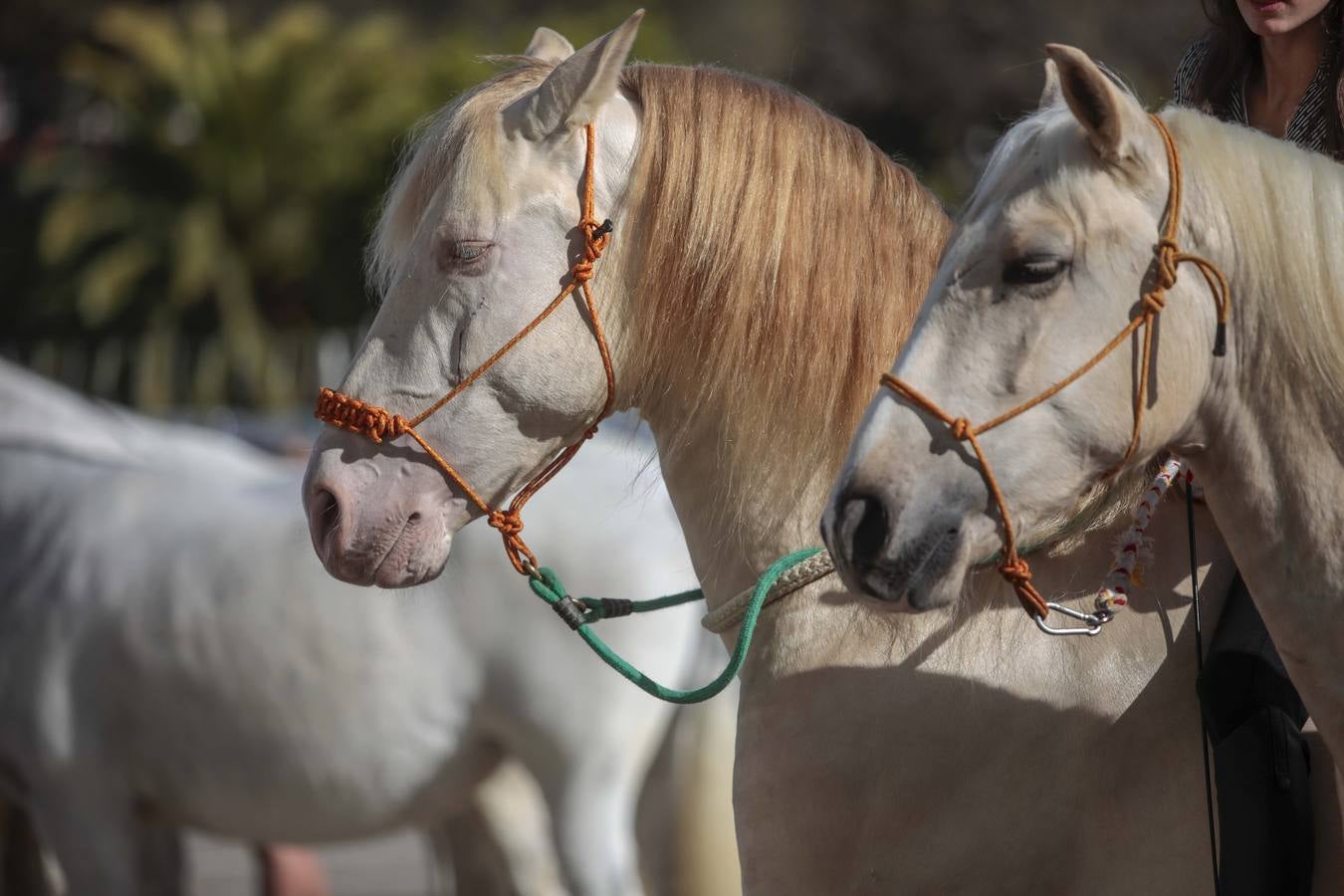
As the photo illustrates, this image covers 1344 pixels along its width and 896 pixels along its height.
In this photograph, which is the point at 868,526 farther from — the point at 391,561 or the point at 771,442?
the point at 391,561

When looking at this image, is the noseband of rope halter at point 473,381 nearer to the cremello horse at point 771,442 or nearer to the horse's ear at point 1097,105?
the cremello horse at point 771,442

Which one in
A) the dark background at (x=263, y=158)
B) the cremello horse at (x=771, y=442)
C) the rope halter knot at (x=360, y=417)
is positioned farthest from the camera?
the dark background at (x=263, y=158)

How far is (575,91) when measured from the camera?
231cm

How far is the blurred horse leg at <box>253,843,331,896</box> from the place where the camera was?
5605 millimetres

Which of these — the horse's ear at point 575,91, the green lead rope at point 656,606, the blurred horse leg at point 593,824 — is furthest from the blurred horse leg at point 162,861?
the horse's ear at point 575,91

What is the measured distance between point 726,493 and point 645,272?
368 millimetres

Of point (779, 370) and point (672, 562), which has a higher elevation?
point (779, 370)

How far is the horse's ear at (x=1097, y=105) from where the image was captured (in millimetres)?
1673

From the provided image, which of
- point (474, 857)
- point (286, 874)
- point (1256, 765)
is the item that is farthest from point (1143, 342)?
point (286, 874)

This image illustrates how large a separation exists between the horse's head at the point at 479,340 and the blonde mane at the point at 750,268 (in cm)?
4

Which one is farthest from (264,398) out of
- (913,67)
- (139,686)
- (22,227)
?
(139,686)

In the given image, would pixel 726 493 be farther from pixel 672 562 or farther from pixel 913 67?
pixel 913 67

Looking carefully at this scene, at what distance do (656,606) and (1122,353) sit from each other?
1195 mm

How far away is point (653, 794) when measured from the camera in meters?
4.76
